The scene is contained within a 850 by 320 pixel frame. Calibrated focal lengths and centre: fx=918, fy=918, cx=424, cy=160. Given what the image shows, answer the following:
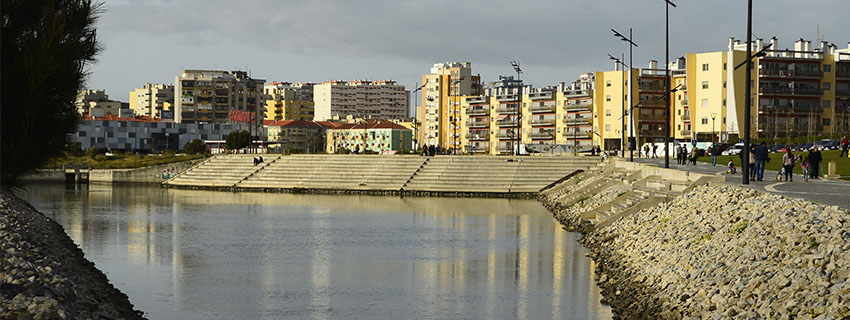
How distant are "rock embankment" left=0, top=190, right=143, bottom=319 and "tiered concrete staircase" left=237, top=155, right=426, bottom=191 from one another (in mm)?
56664

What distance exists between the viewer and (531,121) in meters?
162

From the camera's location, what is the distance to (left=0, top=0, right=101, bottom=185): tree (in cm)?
1702

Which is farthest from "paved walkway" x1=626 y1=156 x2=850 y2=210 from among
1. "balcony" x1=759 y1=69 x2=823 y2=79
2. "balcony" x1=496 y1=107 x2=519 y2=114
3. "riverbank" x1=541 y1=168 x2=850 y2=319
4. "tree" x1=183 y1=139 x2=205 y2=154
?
"balcony" x1=496 y1=107 x2=519 y2=114

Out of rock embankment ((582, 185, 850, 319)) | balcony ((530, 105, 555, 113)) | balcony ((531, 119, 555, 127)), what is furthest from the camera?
balcony ((531, 119, 555, 127))

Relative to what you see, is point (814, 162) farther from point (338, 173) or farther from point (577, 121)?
point (577, 121)

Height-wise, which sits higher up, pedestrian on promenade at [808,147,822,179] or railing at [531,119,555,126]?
→ railing at [531,119,555,126]

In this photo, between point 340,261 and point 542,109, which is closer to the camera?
point 340,261

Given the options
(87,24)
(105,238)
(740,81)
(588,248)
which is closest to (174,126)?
(740,81)

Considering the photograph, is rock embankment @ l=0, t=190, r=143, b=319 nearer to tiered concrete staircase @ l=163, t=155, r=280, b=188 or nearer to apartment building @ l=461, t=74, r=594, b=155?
tiered concrete staircase @ l=163, t=155, r=280, b=188

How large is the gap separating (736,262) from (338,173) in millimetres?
72778

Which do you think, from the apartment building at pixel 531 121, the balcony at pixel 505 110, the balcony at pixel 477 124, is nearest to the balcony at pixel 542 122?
the apartment building at pixel 531 121

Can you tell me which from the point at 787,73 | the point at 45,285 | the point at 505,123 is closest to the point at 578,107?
the point at 505,123

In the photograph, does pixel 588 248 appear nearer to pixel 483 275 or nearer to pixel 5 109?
pixel 483 275

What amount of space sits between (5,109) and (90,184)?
95.7m
